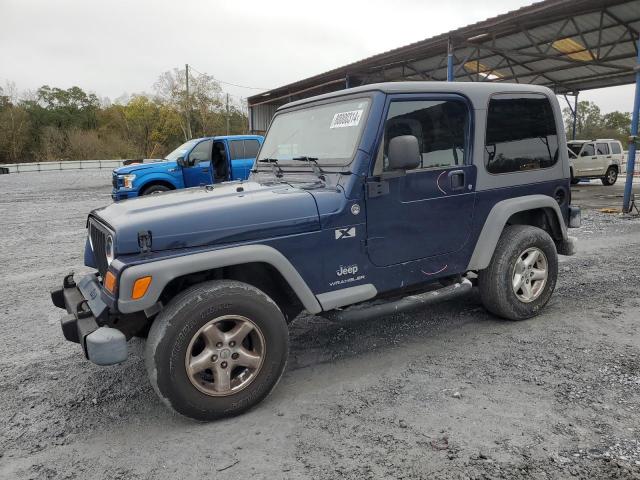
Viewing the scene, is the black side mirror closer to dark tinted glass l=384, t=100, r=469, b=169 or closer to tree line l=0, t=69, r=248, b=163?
dark tinted glass l=384, t=100, r=469, b=169

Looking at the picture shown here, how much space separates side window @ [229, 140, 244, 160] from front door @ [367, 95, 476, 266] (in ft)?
24.6

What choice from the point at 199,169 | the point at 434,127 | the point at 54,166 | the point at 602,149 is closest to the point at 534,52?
the point at 602,149

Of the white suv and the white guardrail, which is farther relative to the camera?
the white guardrail

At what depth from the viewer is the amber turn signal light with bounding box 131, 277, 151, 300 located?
252cm

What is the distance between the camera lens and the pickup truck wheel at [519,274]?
3.99m

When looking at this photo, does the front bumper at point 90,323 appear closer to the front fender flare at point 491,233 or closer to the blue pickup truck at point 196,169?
the front fender flare at point 491,233

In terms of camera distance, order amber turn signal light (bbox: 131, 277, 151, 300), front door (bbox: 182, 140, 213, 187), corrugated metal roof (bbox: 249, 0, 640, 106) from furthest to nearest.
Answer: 1. corrugated metal roof (bbox: 249, 0, 640, 106)
2. front door (bbox: 182, 140, 213, 187)
3. amber turn signal light (bbox: 131, 277, 151, 300)

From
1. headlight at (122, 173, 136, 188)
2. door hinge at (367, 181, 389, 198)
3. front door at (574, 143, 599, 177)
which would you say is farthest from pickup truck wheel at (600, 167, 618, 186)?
door hinge at (367, 181, 389, 198)

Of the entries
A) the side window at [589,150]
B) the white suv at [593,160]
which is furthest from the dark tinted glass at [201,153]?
the side window at [589,150]

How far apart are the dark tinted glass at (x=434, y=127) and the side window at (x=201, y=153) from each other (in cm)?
799

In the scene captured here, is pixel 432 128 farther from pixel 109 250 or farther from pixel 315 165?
pixel 109 250

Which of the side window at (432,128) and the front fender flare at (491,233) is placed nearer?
the side window at (432,128)

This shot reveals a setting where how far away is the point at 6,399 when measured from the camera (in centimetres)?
313

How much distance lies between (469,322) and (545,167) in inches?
62.8
